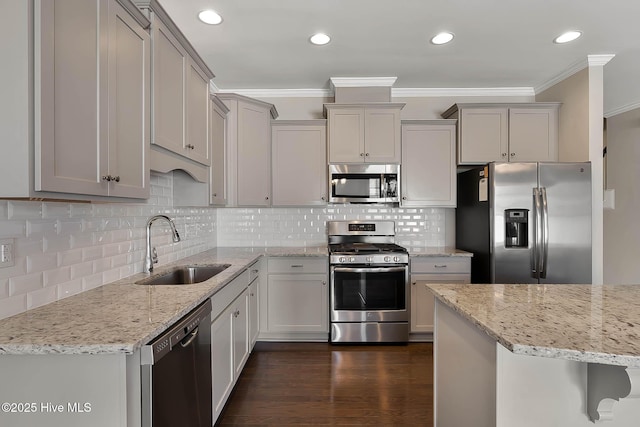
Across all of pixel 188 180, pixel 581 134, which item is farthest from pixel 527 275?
pixel 188 180

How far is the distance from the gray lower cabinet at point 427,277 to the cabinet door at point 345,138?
1241mm

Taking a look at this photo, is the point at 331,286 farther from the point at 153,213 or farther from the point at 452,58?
the point at 452,58

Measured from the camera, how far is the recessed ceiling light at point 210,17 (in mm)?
2319

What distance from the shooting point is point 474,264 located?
327cm

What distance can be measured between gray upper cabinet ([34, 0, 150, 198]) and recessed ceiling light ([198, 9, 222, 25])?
0.84 meters

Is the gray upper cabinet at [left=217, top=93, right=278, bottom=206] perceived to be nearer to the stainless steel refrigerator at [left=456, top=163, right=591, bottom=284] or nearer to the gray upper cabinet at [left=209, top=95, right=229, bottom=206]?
the gray upper cabinet at [left=209, top=95, right=229, bottom=206]

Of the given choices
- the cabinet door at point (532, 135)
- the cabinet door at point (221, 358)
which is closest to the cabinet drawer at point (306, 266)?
the cabinet door at point (221, 358)

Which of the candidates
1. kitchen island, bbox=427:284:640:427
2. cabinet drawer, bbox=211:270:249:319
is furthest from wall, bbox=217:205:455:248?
kitchen island, bbox=427:284:640:427

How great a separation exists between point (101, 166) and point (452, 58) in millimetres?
3001

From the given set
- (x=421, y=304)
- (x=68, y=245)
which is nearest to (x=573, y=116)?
(x=421, y=304)

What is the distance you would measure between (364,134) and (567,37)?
1852mm

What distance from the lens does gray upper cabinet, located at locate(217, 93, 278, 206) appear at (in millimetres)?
3273

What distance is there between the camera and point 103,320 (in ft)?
3.96

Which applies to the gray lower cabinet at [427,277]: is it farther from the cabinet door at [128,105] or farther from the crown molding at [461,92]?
the cabinet door at [128,105]
